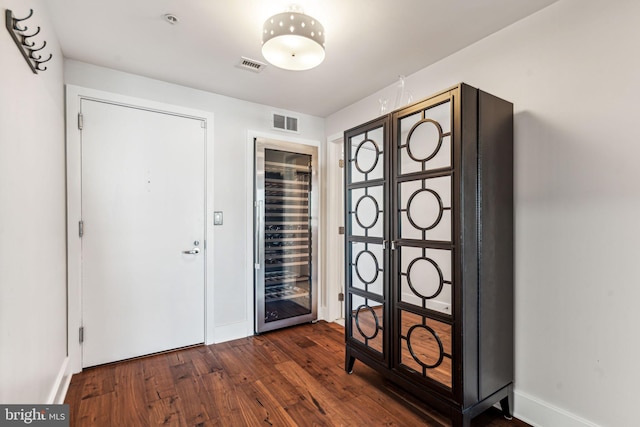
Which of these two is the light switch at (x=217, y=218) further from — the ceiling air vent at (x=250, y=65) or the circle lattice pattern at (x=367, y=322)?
the circle lattice pattern at (x=367, y=322)

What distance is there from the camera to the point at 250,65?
8.15ft

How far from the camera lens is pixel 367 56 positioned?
7.72 feet

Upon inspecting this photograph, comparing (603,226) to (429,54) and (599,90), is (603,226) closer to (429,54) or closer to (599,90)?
(599,90)

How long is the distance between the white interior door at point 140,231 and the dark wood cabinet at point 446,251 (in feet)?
5.80

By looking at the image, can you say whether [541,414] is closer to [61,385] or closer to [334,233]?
[334,233]

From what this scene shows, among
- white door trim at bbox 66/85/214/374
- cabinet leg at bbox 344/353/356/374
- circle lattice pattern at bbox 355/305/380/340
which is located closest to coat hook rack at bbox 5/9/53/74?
white door trim at bbox 66/85/214/374

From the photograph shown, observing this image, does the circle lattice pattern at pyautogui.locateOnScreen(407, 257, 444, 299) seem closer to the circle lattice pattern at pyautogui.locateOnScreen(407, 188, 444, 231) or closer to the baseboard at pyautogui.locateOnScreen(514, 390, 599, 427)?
the circle lattice pattern at pyautogui.locateOnScreen(407, 188, 444, 231)

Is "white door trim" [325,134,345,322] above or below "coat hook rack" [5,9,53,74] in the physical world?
below

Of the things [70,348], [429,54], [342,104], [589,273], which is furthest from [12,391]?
[342,104]

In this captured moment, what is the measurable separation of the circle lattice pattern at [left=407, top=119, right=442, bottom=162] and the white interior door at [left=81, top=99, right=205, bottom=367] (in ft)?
6.66

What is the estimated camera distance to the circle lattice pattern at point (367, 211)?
2.28 m

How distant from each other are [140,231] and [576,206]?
10.4 feet

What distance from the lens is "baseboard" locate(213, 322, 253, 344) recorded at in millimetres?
3059

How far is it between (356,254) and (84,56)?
2.64 metres
